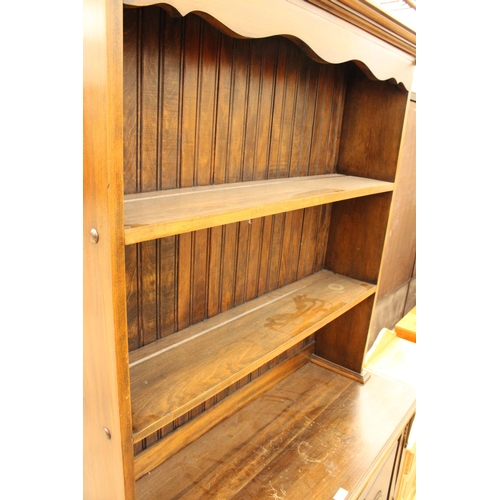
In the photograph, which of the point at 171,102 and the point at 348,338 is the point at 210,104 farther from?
the point at 348,338

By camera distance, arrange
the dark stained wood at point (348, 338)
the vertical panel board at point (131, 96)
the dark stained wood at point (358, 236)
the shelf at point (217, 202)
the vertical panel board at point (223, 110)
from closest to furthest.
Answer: the shelf at point (217, 202), the vertical panel board at point (131, 96), the vertical panel board at point (223, 110), the dark stained wood at point (358, 236), the dark stained wood at point (348, 338)

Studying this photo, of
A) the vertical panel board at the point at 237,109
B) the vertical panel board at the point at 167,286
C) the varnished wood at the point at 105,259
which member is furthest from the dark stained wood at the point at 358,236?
the varnished wood at the point at 105,259

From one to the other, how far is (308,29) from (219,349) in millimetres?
857

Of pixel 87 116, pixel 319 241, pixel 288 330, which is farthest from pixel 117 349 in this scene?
pixel 319 241

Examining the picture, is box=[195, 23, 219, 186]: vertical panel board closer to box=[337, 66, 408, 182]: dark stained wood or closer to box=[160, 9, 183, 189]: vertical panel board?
box=[160, 9, 183, 189]: vertical panel board

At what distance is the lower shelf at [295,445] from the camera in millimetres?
1283

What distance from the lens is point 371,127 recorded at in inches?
65.4

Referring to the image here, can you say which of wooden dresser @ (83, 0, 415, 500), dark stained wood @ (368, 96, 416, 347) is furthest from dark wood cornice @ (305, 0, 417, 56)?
dark stained wood @ (368, 96, 416, 347)

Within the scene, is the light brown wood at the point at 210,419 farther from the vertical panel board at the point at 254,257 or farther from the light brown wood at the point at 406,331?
the light brown wood at the point at 406,331

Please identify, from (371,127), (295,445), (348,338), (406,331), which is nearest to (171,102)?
(371,127)

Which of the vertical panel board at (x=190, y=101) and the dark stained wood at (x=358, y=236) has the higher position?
the vertical panel board at (x=190, y=101)

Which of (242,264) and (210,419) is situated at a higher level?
(242,264)

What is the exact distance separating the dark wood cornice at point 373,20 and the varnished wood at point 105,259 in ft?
1.88
